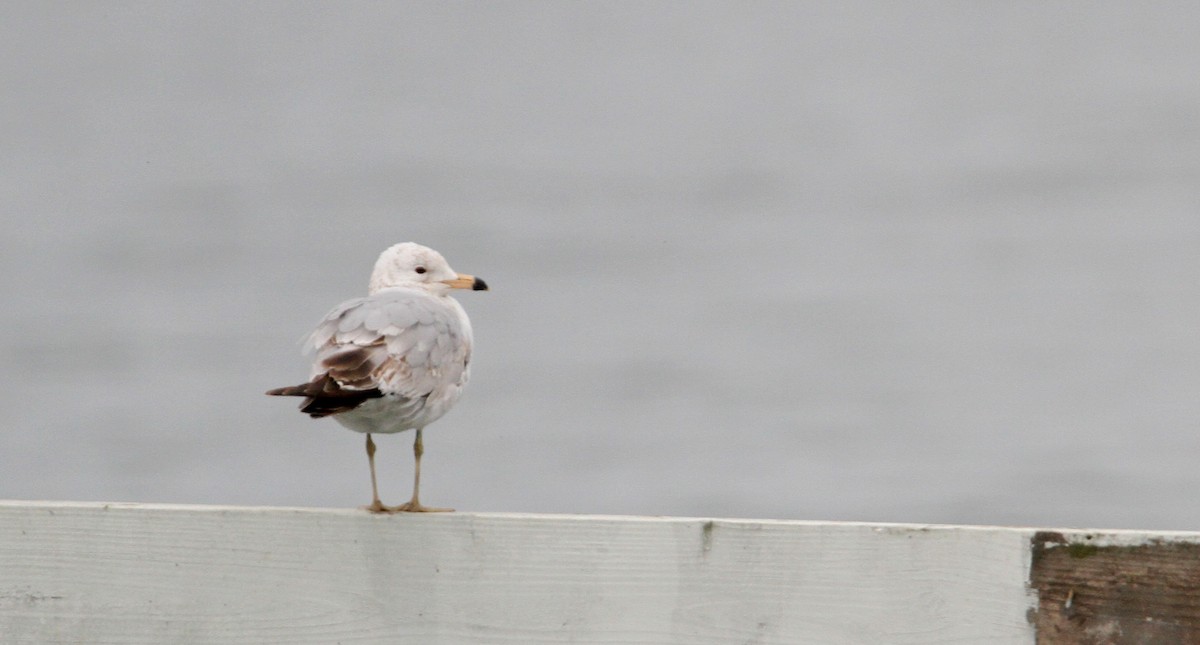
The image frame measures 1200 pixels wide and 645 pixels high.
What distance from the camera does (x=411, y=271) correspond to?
4871 millimetres

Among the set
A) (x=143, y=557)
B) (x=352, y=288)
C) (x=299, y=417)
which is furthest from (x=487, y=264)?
(x=143, y=557)

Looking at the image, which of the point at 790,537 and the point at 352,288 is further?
the point at 352,288

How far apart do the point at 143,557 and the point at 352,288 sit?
12154 millimetres

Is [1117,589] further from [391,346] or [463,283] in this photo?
[463,283]

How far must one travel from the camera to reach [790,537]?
347 cm

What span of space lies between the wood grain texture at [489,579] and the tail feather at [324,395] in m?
0.29

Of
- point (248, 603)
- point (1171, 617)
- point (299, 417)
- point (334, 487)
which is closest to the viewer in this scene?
point (1171, 617)

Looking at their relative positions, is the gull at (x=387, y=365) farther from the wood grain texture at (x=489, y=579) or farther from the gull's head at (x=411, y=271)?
the wood grain texture at (x=489, y=579)

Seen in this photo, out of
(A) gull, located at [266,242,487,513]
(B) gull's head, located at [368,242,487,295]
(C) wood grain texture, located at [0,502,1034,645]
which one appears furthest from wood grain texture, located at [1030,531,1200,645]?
(B) gull's head, located at [368,242,487,295]

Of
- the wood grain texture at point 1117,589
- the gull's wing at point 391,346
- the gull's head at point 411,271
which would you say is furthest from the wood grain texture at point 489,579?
the gull's head at point 411,271

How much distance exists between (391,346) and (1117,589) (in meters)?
1.78

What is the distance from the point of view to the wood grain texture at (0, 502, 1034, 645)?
3451mm

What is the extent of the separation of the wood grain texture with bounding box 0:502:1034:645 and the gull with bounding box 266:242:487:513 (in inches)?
14.7

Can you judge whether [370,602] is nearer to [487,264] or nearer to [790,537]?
[790,537]
